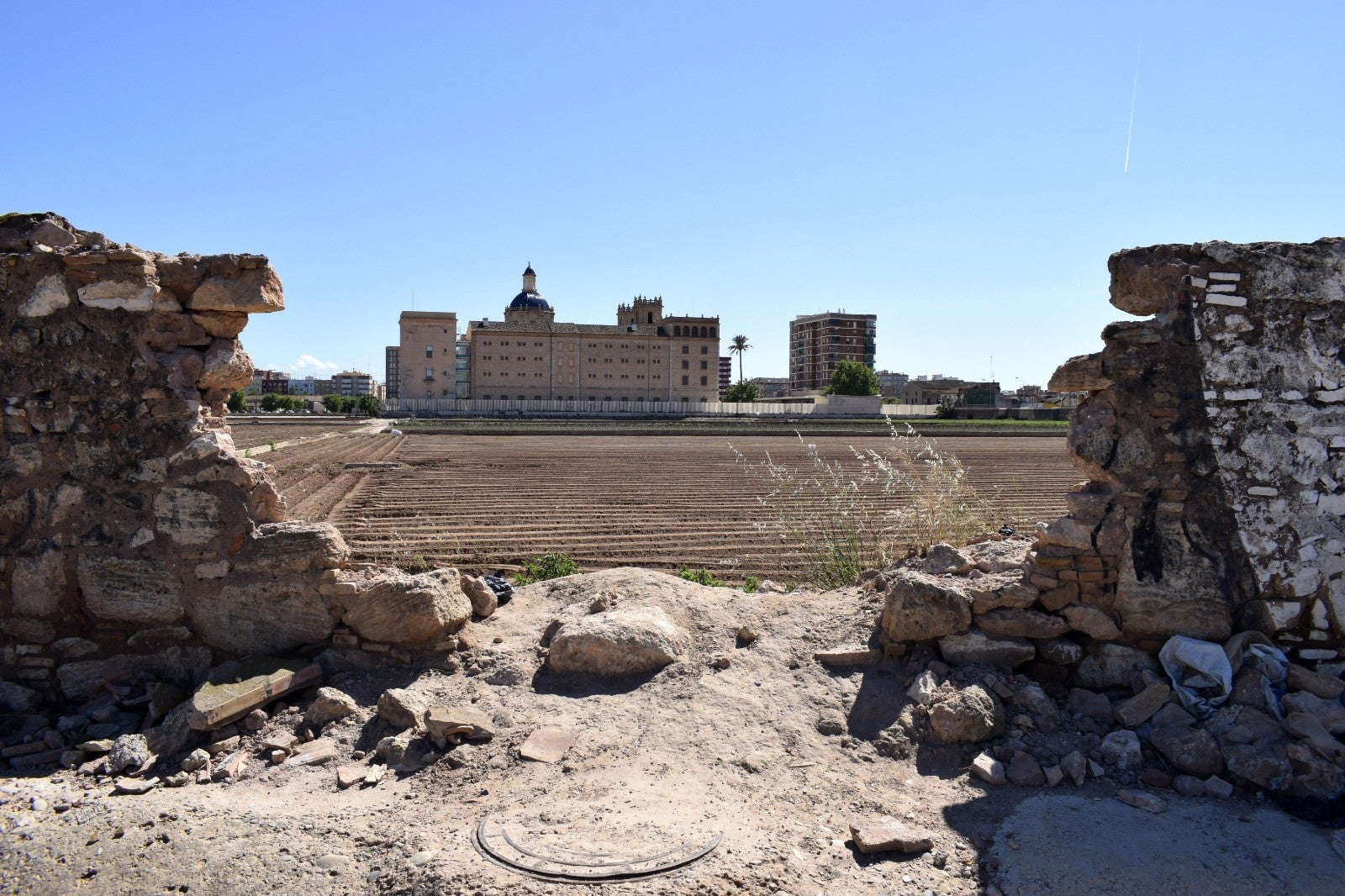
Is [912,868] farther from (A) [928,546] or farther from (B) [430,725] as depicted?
(A) [928,546]

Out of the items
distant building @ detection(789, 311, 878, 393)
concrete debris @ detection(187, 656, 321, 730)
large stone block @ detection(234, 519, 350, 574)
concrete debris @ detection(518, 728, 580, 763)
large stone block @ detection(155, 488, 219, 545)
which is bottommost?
concrete debris @ detection(518, 728, 580, 763)

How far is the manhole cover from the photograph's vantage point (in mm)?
2842

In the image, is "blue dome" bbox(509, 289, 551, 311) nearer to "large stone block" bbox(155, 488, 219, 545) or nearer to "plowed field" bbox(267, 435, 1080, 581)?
"plowed field" bbox(267, 435, 1080, 581)

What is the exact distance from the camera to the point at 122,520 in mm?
4594

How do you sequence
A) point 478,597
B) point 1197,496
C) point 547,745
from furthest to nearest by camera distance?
point 478,597 < point 1197,496 < point 547,745

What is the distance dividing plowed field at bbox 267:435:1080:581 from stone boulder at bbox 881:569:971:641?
2.69 metres

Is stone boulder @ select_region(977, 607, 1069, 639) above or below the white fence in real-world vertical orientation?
below

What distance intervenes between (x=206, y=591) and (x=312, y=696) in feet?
3.05

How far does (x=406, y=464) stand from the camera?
22.9 metres

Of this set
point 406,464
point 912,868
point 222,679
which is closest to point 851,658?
point 912,868

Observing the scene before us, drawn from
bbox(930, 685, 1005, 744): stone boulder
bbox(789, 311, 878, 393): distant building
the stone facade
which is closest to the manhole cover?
bbox(930, 685, 1005, 744): stone boulder

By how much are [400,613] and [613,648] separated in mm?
1204

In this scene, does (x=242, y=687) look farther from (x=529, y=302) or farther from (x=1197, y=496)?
(x=529, y=302)

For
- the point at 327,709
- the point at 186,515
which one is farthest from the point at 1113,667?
the point at 186,515
